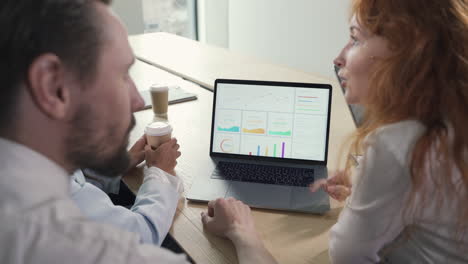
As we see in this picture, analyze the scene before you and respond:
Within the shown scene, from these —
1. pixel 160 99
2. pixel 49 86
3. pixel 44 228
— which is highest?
pixel 49 86

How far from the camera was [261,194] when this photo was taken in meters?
1.04

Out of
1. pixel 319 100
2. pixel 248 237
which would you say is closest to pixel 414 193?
pixel 248 237

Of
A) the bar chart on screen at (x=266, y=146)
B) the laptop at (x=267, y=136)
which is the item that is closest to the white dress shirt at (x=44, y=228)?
the laptop at (x=267, y=136)

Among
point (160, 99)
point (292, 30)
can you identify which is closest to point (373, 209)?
point (160, 99)

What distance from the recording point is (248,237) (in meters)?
0.86

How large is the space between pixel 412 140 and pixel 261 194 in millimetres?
444

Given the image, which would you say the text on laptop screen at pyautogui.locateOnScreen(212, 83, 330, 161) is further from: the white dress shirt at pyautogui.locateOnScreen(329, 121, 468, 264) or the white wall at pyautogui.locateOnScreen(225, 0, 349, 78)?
the white wall at pyautogui.locateOnScreen(225, 0, 349, 78)

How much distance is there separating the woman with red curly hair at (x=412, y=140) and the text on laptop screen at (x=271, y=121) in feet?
1.19

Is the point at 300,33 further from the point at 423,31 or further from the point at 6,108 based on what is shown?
the point at 6,108

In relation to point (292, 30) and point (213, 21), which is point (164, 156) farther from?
point (213, 21)

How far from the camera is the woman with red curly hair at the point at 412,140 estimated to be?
26.9 inches

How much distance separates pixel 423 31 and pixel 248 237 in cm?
51

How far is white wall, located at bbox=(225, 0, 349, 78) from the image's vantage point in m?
3.33

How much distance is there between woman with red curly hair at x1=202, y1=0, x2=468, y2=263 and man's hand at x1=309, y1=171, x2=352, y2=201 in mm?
230
